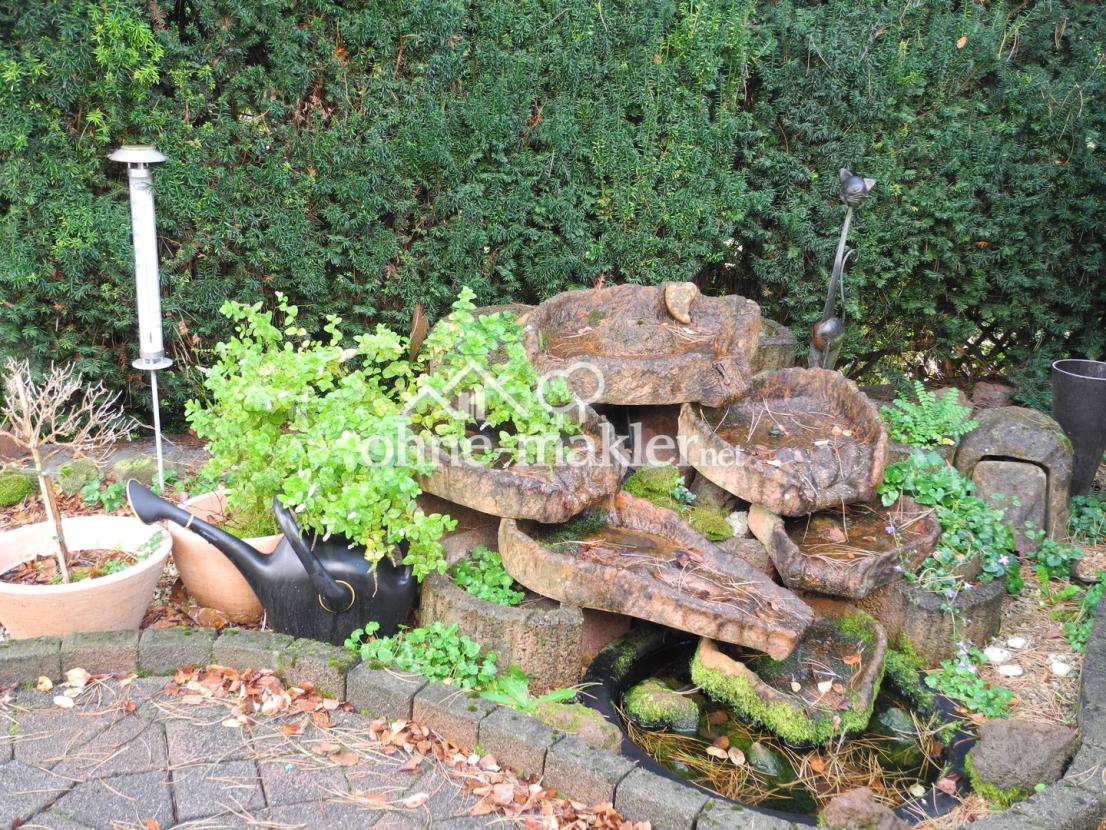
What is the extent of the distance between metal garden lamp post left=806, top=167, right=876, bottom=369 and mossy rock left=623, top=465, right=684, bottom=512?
1.46 metres

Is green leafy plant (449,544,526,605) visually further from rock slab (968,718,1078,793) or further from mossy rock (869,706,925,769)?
rock slab (968,718,1078,793)

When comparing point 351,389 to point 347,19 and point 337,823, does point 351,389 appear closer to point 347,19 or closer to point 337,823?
point 337,823

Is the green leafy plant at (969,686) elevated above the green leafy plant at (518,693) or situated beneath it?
situated beneath

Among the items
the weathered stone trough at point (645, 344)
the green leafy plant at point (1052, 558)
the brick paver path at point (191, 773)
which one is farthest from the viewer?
the green leafy plant at point (1052, 558)

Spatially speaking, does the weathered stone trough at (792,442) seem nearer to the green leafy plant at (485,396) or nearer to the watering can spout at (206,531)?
the green leafy plant at (485,396)

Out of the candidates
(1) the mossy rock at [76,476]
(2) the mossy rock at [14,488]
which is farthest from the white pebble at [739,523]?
(2) the mossy rock at [14,488]

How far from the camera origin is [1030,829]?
314cm

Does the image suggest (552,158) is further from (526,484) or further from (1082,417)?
(1082,417)

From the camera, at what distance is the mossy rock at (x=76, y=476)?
17.0ft

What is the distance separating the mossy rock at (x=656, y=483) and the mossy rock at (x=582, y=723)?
1.30 m

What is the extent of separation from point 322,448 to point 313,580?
553 mm

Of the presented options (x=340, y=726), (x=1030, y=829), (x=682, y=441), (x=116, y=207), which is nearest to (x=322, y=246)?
(x=116, y=207)

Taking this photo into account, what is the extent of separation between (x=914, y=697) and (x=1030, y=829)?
1169mm

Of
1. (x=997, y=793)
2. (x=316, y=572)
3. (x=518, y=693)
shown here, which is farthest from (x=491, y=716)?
(x=997, y=793)
